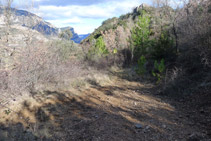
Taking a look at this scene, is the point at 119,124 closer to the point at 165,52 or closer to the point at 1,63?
the point at 1,63

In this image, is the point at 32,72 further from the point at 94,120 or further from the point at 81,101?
the point at 94,120

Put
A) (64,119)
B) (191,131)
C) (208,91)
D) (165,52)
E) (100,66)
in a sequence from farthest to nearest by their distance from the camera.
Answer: (100,66), (165,52), (208,91), (64,119), (191,131)

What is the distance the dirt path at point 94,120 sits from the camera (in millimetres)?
4262

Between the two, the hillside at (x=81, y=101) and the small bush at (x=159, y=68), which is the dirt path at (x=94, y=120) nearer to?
the hillside at (x=81, y=101)

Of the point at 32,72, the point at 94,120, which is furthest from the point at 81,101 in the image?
the point at 32,72

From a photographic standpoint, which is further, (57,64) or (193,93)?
(57,64)

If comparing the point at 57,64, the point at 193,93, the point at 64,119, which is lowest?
the point at 64,119

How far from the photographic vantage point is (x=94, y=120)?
17.0 feet

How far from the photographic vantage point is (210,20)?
8508 mm

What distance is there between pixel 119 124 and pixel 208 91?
421 cm

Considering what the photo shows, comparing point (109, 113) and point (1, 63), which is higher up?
point (1, 63)

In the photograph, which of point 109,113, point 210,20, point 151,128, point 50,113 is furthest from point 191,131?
point 210,20

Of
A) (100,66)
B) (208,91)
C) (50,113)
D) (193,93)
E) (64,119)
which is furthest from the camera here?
(100,66)

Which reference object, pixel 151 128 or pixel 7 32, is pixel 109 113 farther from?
pixel 7 32
